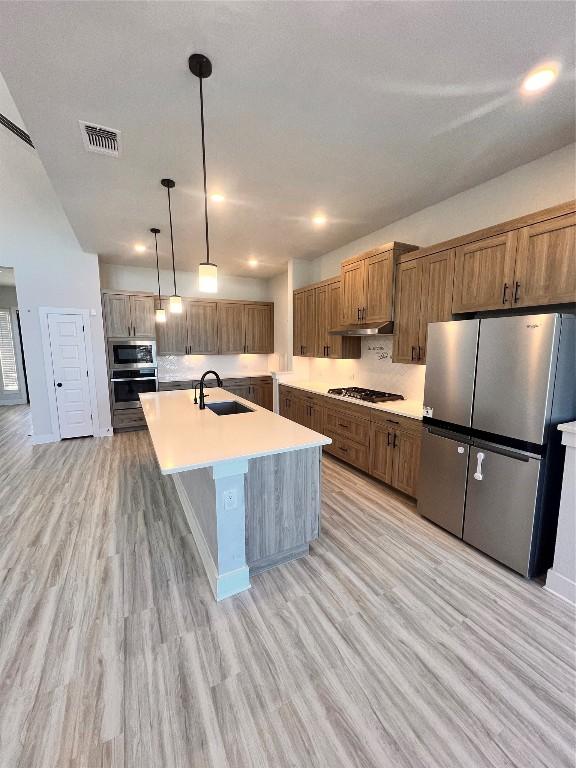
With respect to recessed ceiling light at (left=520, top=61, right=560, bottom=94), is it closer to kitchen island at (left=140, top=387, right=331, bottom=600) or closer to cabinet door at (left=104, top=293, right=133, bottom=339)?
kitchen island at (left=140, top=387, right=331, bottom=600)

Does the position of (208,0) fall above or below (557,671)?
above

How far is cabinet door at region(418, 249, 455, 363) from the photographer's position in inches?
109

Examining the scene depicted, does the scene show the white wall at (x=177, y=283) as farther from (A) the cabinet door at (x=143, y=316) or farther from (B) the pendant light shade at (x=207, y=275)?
(B) the pendant light shade at (x=207, y=275)

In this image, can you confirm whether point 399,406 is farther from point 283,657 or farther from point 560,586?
point 283,657

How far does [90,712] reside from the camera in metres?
1.32

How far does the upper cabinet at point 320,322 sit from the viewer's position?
4.33 meters

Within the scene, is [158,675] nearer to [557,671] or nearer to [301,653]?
[301,653]

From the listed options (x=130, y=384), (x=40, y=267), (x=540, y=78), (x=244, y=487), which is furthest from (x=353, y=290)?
(x=40, y=267)

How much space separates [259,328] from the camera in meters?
6.50

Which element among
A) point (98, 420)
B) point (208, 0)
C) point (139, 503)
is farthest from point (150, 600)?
point (98, 420)

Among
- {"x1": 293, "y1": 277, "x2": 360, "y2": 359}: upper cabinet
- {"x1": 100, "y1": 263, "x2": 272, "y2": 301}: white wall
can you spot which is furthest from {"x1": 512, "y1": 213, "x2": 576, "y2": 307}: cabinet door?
{"x1": 100, "y1": 263, "x2": 272, "y2": 301}: white wall

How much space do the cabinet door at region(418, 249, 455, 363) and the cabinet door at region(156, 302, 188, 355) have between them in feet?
14.1

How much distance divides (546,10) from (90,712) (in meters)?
3.55

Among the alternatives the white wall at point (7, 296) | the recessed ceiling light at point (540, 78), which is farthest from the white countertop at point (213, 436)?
the white wall at point (7, 296)
